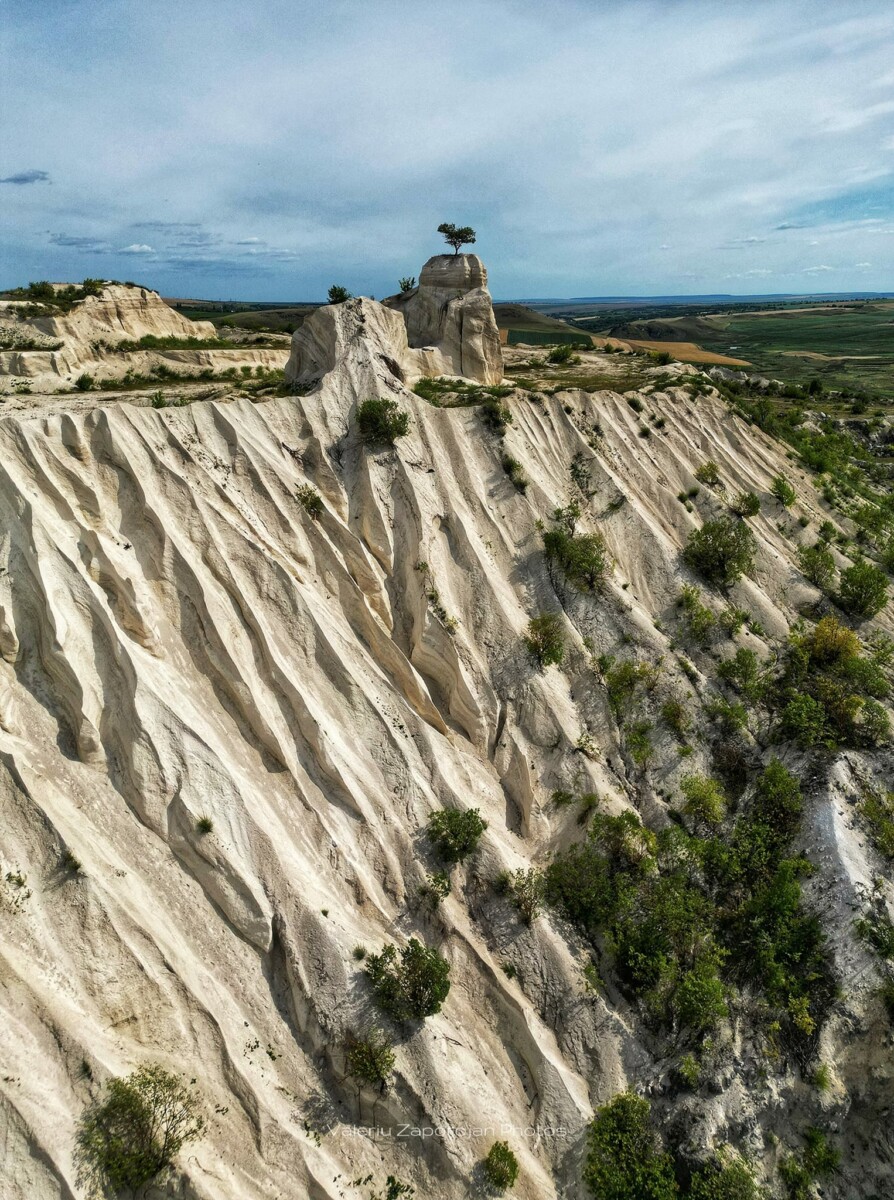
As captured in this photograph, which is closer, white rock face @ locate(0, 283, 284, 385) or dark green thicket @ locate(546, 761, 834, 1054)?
dark green thicket @ locate(546, 761, 834, 1054)

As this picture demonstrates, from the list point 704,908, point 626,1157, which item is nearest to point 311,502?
point 704,908

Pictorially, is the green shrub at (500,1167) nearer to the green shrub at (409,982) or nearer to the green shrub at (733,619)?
the green shrub at (409,982)

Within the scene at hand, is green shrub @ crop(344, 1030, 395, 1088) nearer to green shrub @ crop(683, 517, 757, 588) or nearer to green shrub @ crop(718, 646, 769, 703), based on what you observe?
green shrub @ crop(718, 646, 769, 703)

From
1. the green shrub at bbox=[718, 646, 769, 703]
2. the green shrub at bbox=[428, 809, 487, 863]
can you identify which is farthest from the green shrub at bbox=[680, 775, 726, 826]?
the green shrub at bbox=[428, 809, 487, 863]

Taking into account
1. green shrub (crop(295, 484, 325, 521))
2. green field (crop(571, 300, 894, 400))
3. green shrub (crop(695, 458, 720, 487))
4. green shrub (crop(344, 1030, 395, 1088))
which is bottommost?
green shrub (crop(344, 1030, 395, 1088))

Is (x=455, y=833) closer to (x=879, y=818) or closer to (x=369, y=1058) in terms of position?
(x=369, y=1058)

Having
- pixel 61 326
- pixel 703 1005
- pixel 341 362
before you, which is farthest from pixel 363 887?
pixel 61 326
